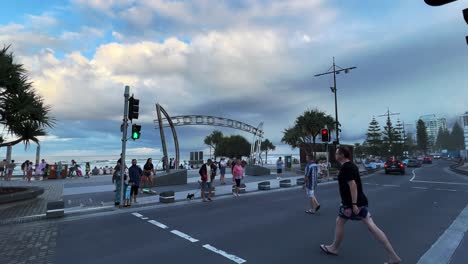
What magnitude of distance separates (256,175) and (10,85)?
19.7 meters

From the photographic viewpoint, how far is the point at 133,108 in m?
11.5

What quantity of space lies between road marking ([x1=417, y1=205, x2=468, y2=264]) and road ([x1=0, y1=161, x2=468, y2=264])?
0.07 feet

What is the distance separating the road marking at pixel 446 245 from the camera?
16.0 feet

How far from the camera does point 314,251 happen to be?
530 centimetres

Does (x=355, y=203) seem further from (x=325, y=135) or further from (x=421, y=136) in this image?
(x=421, y=136)

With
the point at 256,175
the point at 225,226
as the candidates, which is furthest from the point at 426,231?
the point at 256,175

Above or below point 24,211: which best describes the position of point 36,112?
above

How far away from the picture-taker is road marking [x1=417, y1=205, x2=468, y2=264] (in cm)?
489

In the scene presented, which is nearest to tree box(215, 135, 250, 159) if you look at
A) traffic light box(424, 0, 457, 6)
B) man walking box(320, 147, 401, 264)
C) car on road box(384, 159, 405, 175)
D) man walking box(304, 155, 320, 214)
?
car on road box(384, 159, 405, 175)

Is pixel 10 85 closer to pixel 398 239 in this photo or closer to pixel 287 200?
pixel 287 200

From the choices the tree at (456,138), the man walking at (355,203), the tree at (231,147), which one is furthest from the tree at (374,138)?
the man walking at (355,203)

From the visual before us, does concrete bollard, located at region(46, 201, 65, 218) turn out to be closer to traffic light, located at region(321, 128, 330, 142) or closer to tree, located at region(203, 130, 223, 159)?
traffic light, located at region(321, 128, 330, 142)

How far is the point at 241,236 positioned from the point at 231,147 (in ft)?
270

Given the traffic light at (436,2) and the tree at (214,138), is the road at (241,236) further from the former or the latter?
the tree at (214,138)
